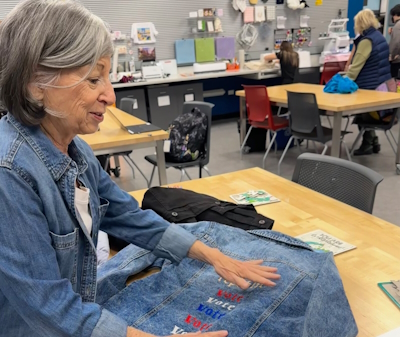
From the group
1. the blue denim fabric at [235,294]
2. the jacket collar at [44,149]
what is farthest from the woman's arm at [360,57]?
the jacket collar at [44,149]

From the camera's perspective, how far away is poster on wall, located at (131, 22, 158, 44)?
6.25 meters

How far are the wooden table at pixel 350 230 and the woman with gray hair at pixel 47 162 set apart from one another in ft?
1.40

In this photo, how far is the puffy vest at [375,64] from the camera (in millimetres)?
4480

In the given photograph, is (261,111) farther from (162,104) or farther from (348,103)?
(162,104)

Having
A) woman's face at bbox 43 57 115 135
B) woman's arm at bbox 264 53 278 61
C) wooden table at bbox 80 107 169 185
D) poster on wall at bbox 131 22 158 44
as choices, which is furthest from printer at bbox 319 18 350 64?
woman's face at bbox 43 57 115 135

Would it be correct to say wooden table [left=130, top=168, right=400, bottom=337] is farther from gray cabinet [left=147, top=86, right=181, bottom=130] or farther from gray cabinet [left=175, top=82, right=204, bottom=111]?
gray cabinet [left=175, top=82, right=204, bottom=111]

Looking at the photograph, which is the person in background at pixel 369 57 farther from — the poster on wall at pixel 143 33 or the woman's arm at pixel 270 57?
the poster on wall at pixel 143 33

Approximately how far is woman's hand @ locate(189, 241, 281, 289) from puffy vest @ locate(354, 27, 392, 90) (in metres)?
4.12

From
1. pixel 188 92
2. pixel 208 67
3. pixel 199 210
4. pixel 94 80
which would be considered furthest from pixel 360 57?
pixel 94 80

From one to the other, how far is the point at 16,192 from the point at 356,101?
348 centimetres

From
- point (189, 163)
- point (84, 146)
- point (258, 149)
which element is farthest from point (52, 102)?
point (258, 149)

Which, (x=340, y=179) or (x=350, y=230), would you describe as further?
(x=340, y=179)

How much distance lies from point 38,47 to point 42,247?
377mm

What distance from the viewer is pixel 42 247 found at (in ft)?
2.49
